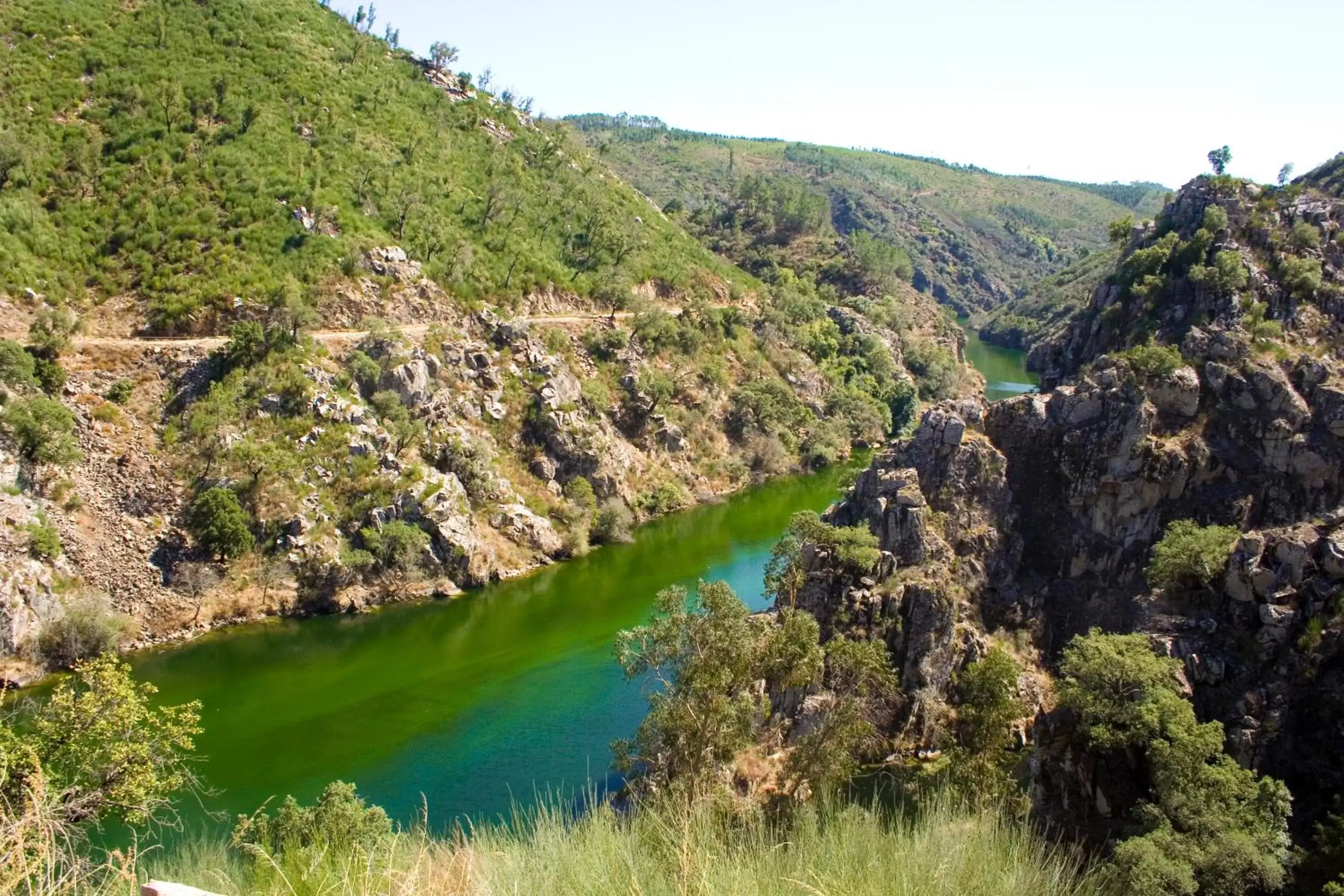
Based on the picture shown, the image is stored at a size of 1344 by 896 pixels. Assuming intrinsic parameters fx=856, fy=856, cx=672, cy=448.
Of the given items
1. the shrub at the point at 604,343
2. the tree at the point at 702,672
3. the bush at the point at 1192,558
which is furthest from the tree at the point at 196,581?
the bush at the point at 1192,558

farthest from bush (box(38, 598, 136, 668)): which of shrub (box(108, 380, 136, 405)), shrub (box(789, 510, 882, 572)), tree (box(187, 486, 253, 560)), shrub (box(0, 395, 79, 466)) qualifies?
shrub (box(789, 510, 882, 572))

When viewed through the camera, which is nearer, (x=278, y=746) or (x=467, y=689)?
(x=278, y=746)

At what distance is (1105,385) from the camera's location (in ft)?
133

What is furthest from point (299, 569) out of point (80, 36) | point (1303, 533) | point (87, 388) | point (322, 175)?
point (80, 36)

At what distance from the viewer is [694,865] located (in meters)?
9.95

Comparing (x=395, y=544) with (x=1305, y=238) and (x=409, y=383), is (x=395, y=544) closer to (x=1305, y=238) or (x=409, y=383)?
(x=409, y=383)

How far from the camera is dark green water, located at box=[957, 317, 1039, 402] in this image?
386ft

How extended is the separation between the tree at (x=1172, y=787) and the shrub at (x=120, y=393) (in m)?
52.6

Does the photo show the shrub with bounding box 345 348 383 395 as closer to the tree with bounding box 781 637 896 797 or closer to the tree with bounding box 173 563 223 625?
the tree with bounding box 173 563 223 625

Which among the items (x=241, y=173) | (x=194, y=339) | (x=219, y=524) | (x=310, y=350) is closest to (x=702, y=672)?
(x=219, y=524)

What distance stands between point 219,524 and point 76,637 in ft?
29.7

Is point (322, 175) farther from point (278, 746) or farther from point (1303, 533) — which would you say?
point (1303, 533)

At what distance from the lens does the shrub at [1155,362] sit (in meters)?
39.5

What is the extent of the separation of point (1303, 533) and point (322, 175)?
231ft
